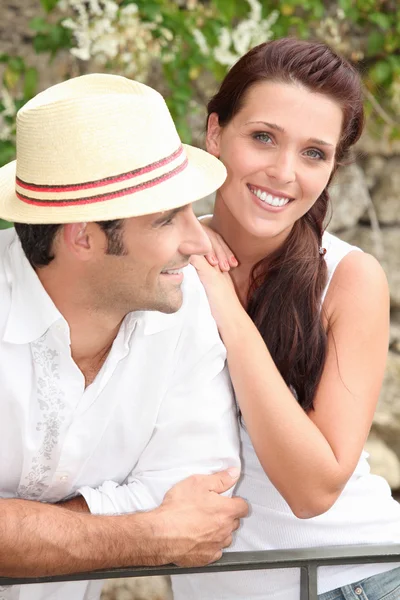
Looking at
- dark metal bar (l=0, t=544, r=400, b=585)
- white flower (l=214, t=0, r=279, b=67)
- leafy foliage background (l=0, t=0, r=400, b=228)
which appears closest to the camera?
dark metal bar (l=0, t=544, r=400, b=585)

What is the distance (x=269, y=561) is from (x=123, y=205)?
0.67m

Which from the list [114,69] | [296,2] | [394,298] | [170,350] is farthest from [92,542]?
[394,298]

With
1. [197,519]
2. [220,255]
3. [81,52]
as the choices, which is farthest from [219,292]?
[81,52]

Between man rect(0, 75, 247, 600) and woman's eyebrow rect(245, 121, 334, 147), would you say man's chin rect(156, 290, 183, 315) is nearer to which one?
man rect(0, 75, 247, 600)

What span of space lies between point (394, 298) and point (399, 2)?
135 cm

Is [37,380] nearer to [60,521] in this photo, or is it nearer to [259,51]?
[60,521]

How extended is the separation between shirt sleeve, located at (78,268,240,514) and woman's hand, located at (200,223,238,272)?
0.18 meters

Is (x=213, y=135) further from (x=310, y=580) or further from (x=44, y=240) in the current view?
(x=310, y=580)

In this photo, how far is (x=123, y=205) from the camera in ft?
5.40

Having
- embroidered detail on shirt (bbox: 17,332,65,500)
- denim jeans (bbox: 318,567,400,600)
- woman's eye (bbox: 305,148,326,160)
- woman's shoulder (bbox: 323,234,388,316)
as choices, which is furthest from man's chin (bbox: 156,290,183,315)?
denim jeans (bbox: 318,567,400,600)

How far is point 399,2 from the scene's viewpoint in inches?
165

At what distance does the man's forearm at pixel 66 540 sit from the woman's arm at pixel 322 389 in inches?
12.3

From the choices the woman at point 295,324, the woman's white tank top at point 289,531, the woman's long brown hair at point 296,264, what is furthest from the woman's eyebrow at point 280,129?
the woman's white tank top at point 289,531

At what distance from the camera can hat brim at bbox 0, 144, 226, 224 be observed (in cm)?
163
